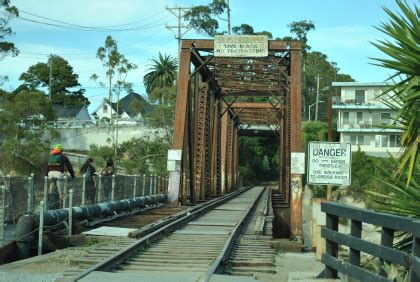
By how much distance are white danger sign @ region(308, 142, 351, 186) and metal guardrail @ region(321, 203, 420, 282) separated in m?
4.42

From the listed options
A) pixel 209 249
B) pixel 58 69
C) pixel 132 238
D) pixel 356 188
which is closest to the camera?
pixel 209 249

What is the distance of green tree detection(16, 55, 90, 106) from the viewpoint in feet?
330

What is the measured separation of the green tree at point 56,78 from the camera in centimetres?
10062

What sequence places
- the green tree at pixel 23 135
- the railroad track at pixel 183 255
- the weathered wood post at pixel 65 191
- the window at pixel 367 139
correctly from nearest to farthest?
the railroad track at pixel 183 255, the weathered wood post at pixel 65 191, the green tree at pixel 23 135, the window at pixel 367 139

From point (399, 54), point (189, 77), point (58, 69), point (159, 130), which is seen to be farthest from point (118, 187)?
point (58, 69)

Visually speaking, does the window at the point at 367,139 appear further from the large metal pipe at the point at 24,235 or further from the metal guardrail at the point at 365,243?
the metal guardrail at the point at 365,243

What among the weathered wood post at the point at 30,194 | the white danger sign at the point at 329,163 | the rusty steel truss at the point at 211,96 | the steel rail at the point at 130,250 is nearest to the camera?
the steel rail at the point at 130,250

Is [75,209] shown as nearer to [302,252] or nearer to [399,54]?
[302,252]

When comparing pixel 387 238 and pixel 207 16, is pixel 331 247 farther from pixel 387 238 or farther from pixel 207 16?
pixel 207 16

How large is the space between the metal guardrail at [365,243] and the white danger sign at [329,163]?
174 inches

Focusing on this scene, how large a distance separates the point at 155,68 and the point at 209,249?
7710 cm

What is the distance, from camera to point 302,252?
1317cm

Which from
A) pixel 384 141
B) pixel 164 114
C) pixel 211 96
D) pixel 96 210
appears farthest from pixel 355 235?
pixel 384 141

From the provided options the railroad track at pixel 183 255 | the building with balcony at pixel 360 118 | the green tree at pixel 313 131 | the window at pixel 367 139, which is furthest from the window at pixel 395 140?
the green tree at pixel 313 131
